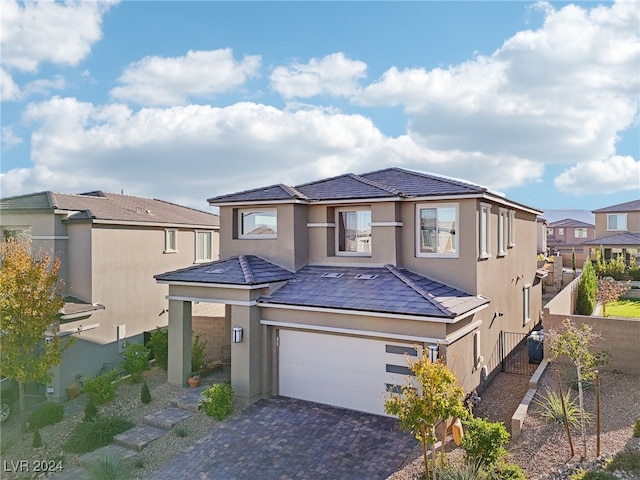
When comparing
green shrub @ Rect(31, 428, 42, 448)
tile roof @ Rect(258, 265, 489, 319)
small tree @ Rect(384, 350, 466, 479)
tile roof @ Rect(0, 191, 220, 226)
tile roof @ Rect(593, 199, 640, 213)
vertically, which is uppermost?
tile roof @ Rect(593, 199, 640, 213)

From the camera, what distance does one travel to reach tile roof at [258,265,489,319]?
13.3m

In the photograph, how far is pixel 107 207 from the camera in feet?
70.8

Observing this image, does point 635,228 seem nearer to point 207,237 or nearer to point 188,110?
point 207,237

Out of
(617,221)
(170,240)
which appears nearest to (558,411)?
(170,240)

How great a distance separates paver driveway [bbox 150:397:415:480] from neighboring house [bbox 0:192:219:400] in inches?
338

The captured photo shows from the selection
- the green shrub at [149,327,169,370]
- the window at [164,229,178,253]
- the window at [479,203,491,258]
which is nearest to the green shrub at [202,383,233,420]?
the green shrub at [149,327,169,370]

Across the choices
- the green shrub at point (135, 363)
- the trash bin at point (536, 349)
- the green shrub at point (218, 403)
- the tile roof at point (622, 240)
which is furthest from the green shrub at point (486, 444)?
the tile roof at point (622, 240)

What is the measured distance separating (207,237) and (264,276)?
40.2 ft

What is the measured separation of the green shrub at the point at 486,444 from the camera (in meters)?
10.1

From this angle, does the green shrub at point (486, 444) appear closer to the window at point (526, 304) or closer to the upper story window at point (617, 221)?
the window at point (526, 304)

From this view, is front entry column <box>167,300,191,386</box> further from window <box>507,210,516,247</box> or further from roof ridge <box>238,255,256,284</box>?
window <box>507,210,516,247</box>

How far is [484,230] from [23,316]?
16.5 meters

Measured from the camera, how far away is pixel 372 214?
17094 mm

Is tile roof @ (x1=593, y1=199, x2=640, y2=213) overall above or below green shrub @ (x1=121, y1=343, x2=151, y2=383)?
above
